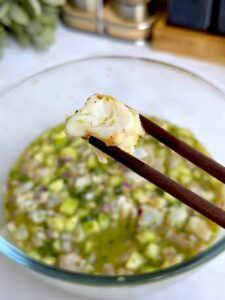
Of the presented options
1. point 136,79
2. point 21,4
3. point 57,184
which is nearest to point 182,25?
point 136,79

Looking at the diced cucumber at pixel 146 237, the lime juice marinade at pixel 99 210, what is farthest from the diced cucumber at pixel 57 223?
the diced cucumber at pixel 146 237

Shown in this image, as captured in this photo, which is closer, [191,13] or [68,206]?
[68,206]

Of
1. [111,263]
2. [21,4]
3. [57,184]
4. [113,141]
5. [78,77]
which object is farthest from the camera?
[21,4]

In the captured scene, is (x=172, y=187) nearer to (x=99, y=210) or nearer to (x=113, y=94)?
(x=99, y=210)

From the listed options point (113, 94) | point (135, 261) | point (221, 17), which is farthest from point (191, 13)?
point (135, 261)

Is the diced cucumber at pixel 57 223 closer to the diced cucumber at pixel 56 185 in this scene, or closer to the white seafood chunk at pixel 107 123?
the diced cucumber at pixel 56 185

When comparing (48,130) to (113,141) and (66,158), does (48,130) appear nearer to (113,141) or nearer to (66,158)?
(66,158)
